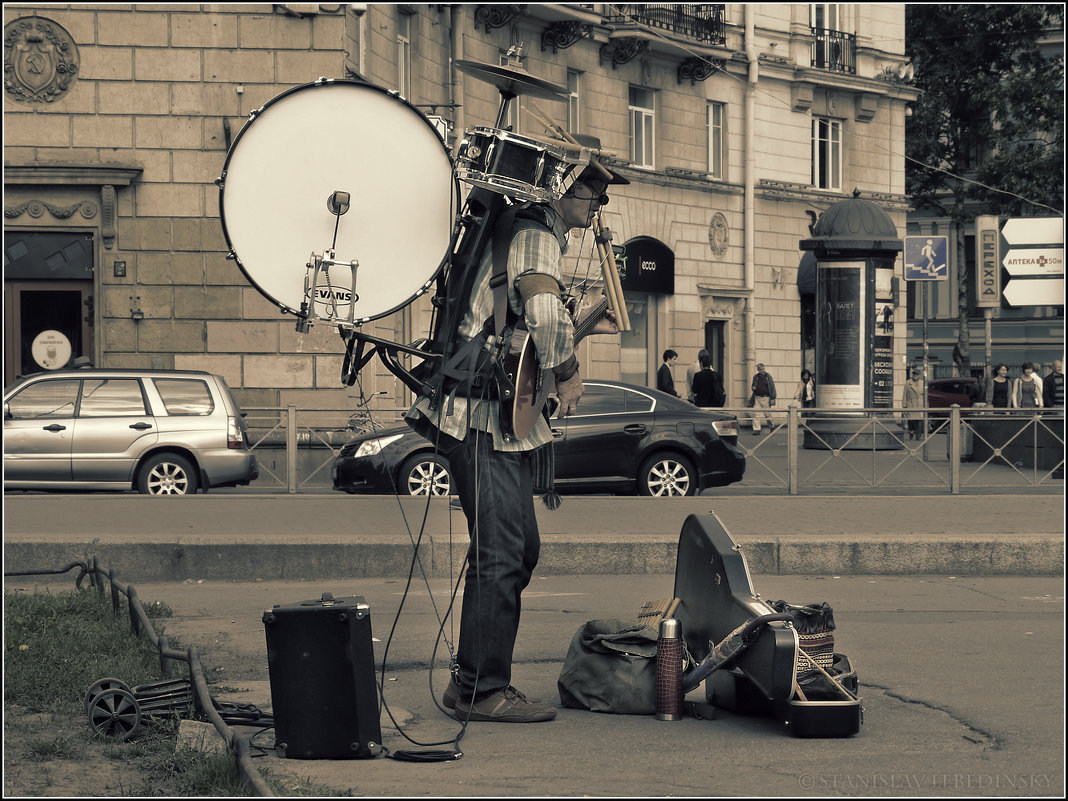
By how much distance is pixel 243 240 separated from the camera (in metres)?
4.83

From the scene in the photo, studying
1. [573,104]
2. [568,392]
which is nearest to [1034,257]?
[568,392]

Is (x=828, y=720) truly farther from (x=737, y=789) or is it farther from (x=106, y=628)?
(x=106, y=628)

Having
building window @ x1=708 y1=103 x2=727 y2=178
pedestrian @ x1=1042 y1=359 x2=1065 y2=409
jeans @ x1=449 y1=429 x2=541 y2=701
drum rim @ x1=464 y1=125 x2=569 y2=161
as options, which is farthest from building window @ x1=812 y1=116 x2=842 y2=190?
jeans @ x1=449 y1=429 x2=541 y2=701

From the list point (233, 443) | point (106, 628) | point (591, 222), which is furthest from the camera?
point (233, 443)

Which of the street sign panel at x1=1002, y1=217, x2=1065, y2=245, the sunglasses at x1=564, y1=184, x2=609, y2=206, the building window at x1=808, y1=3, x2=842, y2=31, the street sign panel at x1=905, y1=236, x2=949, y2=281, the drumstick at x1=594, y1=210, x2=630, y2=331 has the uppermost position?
the building window at x1=808, y1=3, x2=842, y2=31

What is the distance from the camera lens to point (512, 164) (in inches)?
187

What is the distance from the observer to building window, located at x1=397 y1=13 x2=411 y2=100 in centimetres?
2312

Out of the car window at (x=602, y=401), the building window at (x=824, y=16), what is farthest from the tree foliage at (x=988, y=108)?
the car window at (x=602, y=401)

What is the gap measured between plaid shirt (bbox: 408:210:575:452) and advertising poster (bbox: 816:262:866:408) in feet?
64.2

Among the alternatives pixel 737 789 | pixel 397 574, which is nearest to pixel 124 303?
pixel 397 574

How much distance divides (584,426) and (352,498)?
11.2 ft

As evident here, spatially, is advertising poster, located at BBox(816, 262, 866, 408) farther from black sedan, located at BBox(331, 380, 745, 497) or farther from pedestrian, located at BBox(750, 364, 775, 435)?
black sedan, located at BBox(331, 380, 745, 497)

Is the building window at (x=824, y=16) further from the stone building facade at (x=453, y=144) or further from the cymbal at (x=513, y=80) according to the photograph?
the cymbal at (x=513, y=80)

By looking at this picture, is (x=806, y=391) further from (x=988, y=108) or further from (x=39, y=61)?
(x=988, y=108)
